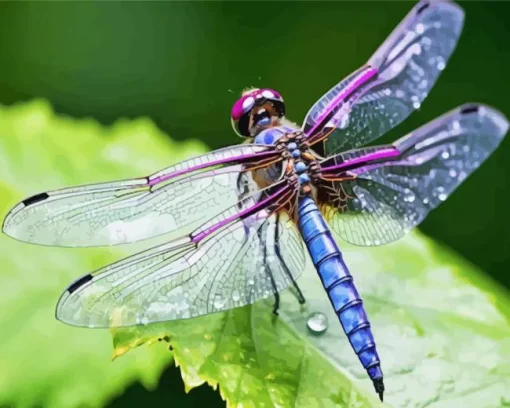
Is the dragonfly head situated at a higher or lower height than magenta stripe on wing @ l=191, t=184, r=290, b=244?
higher

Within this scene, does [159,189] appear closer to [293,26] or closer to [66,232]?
[66,232]

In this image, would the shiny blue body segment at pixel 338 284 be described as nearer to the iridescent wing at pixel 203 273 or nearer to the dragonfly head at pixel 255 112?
the iridescent wing at pixel 203 273

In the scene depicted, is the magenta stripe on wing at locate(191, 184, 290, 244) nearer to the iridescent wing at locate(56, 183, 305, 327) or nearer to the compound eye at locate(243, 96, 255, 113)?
the iridescent wing at locate(56, 183, 305, 327)

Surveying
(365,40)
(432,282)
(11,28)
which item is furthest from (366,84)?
(11,28)

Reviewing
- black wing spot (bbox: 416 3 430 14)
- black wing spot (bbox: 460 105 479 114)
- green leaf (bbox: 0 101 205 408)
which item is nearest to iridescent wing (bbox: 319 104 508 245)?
black wing spot (bbox: 460 105 479 114)

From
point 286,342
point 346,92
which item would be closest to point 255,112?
point 346,92

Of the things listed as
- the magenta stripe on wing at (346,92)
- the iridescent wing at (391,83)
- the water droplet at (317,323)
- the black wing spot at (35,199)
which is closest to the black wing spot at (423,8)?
the iridescent wing at (391,83)

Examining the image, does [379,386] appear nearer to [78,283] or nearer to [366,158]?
[366,158]
